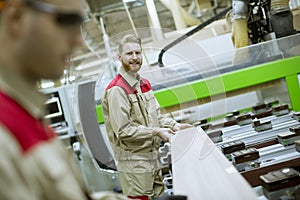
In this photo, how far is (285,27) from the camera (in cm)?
386

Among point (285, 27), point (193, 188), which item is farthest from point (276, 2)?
point (193, 188)

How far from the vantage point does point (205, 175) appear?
1.40m

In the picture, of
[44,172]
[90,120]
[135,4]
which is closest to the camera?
[44,172]

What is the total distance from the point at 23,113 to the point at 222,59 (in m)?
3.72

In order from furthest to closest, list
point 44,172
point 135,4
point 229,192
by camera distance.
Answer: point 135,4, point 229,192, point 44,172

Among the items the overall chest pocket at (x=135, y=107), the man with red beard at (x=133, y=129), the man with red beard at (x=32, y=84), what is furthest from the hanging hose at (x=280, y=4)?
the man with red beard at (x=32, y=84)

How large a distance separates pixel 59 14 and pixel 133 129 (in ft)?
5.42

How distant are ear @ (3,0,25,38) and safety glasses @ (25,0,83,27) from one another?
0.01 m

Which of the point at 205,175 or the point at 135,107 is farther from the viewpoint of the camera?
the point at 135,107

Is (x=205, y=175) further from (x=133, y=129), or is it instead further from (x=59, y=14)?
(x=59, y=14)

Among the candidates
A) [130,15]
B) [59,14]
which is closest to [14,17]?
[59,14]

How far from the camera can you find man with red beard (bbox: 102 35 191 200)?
221 centimetres

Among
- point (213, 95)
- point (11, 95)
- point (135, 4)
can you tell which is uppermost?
point (135, 4)

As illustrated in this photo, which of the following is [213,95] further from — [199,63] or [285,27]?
[285,27]
